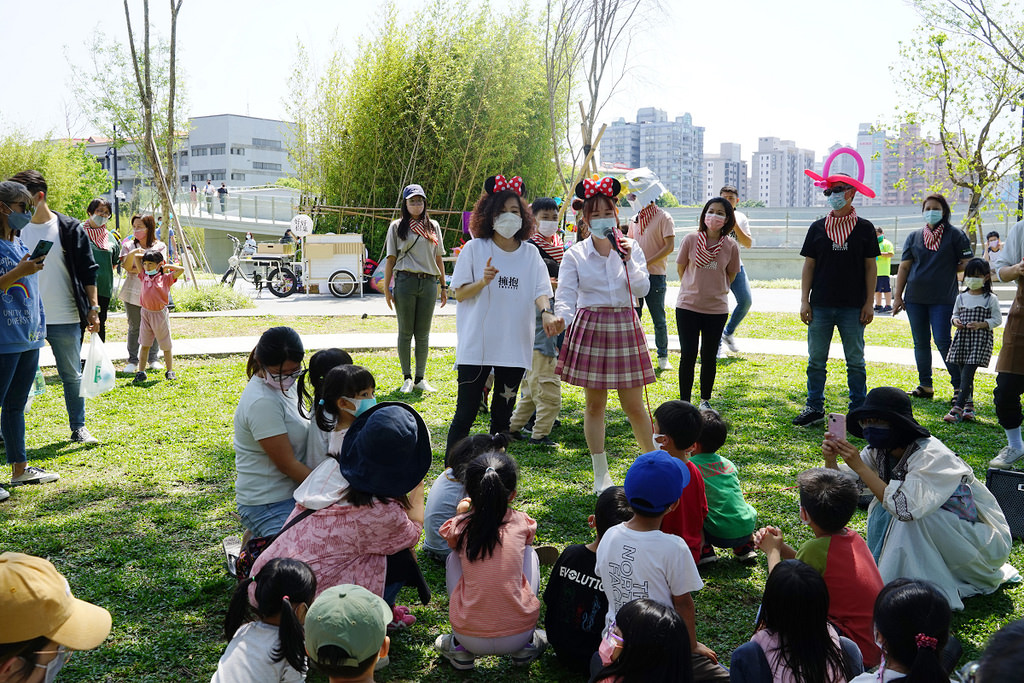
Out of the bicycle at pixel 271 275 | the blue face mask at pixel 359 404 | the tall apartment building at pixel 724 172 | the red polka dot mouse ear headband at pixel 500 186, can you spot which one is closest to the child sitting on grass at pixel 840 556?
the blue face mask at pixel 359 404

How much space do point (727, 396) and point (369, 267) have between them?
11.1 metres

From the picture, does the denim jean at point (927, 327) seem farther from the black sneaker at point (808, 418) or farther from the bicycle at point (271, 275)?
the bicycle at point (271, 275)

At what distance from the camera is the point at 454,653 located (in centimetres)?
274

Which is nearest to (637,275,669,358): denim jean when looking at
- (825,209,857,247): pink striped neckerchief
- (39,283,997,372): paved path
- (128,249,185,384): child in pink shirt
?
(39,283,997,372): paved path

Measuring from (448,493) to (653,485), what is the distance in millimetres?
1237

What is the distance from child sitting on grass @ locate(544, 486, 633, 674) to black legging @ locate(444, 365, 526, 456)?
5.12ft

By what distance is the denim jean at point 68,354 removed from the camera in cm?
514

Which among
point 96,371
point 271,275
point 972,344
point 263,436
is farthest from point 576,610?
point 271,275

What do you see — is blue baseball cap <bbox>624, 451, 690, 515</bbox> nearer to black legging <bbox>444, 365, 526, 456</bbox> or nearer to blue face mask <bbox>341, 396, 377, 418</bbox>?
blue face mask <bbox>341, 396, 377, 418</bbox>

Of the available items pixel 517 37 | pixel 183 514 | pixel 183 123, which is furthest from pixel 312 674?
pixel 183 123

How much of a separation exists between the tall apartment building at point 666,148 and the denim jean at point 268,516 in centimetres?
10484

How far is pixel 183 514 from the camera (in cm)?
416

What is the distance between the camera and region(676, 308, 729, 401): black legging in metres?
5.96

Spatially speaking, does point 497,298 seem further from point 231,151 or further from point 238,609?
point 231,151
